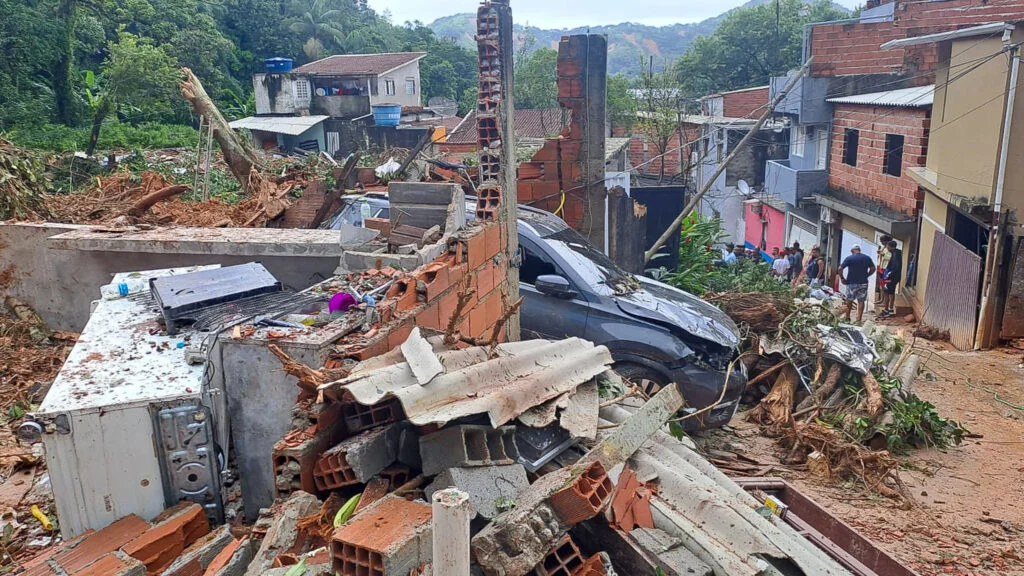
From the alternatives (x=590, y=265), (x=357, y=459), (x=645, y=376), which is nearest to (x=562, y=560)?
(x=357, y=459)

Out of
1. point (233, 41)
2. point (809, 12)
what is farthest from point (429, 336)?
point (809, 12)

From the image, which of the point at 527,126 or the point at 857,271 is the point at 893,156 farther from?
the point at 527,126

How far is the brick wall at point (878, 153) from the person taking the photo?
56.4 feet

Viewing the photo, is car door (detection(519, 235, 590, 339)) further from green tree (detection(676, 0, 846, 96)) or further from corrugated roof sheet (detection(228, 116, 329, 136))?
green tree (detection(676, 0, 846, 96))

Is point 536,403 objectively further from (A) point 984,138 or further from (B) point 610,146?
(B) point 610,146

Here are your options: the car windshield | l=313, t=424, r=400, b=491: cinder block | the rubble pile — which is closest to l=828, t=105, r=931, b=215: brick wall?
the rubble pile

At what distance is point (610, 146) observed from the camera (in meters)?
23.1

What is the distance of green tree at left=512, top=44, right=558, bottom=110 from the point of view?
4169cm

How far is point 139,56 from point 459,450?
3101cm

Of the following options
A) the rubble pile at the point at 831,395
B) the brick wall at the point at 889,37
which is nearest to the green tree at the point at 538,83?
the brick wall at the point at 889,37

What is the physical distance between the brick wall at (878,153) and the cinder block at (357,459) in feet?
54.6

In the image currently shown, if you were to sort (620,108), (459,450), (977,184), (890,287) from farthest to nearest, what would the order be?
(620,108) < (890,287) < (977,184) < (459,450)

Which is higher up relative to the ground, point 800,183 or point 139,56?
point 139,56

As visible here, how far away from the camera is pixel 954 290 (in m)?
12.6
